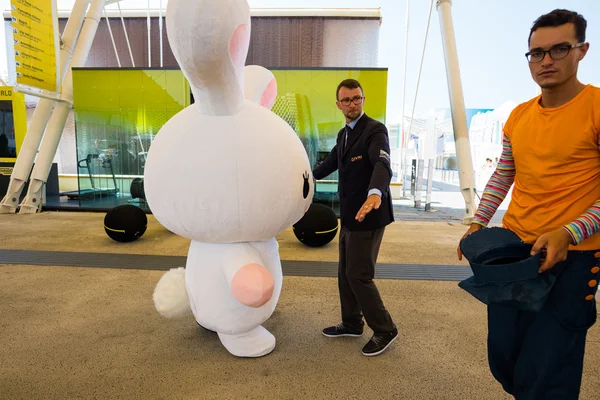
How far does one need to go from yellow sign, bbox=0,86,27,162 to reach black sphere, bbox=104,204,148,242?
4.78 metres

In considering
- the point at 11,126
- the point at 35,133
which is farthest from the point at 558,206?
the point at 11,126

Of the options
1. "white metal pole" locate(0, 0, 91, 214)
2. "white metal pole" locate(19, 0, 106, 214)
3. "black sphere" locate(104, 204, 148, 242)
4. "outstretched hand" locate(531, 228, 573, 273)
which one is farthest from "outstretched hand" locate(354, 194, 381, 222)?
"white metal pole" locate(19, 0, 106, 214)

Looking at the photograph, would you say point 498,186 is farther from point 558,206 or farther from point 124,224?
point 124,224

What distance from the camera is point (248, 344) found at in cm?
206

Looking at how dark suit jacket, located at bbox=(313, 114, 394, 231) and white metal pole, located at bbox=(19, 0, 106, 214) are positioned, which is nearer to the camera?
dark suit jacket, located at bbox=(313, 114, 394, 231)

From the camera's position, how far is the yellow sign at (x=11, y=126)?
25.2ft

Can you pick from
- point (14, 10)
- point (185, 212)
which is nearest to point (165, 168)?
point (185, 212)

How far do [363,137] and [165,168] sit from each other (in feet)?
3.32

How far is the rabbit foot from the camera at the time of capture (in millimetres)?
2057

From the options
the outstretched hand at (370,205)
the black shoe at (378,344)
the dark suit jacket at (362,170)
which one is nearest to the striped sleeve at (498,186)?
the outstretched hand at (370,205)

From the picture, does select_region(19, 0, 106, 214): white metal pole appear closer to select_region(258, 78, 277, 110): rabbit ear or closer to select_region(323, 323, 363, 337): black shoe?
select_region(258, 78, 277, 110): rabbit ear

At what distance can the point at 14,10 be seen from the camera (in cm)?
575

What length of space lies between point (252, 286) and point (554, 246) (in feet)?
3.65

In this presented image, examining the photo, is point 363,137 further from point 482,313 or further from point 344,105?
point 482,313
